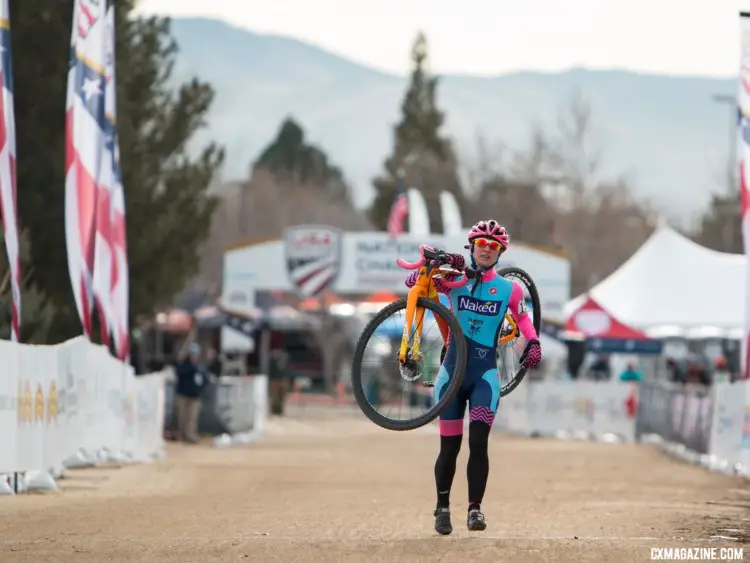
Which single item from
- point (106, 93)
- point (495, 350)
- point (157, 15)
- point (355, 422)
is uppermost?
point (157, 15)

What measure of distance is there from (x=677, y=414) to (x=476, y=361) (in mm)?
19215

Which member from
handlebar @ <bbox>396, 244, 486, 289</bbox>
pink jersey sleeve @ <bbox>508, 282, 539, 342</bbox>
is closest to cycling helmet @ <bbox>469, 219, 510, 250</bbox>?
handlebar @ <bbox>396, 244, 486, 289</bbox>

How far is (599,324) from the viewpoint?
42.1 metres

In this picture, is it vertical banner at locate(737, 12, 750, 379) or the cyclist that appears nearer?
the cyclist

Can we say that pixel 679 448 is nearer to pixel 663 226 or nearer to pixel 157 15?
pixel 157 15

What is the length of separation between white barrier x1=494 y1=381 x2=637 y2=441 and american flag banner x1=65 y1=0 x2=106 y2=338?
56.8 feet

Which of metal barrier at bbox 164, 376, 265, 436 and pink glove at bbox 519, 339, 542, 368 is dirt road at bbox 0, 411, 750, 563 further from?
metal barrier at bbox 164, 376, 265, 436

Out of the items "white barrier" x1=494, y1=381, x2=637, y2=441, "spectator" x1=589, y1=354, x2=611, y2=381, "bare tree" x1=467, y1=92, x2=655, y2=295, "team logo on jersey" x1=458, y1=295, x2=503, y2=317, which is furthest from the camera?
"bare tree" x1=467, y1=92, x2=655, y2=295

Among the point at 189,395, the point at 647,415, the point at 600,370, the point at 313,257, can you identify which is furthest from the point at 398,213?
the point at 189,395

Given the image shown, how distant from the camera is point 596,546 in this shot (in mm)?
11328

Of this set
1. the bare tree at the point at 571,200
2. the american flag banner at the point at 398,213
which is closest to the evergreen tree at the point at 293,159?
the bare tree at the point at 571,200

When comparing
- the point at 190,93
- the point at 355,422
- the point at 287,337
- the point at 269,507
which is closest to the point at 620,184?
the point at 287,337

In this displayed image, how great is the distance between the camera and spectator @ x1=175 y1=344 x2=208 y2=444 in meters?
31.9

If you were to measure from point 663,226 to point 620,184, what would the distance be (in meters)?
63.2
